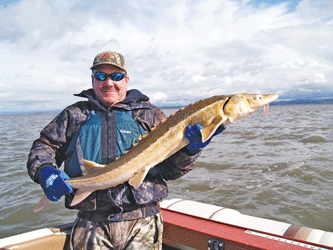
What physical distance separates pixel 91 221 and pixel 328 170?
9916mm

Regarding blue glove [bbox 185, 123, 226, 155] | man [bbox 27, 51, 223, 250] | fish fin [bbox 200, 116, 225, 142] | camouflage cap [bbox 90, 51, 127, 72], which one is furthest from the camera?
camouflage cap [bbox 90, 51, 127, 72]

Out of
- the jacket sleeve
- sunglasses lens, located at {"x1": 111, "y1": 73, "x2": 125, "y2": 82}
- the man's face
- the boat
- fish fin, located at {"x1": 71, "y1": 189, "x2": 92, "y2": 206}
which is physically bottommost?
the boat

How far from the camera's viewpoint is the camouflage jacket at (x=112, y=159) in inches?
107

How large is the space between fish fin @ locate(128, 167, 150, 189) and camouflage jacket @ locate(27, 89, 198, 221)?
0.46 ft

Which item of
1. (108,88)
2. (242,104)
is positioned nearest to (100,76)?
(108,88)

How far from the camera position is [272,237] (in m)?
3.12

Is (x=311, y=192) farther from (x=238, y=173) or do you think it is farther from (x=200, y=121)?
(x=200, y=121)

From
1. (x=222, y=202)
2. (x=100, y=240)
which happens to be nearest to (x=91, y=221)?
(x=100, y=240)

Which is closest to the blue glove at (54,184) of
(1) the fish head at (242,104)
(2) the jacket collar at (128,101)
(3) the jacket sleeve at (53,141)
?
(3) the jacket sleeve at (53,141)

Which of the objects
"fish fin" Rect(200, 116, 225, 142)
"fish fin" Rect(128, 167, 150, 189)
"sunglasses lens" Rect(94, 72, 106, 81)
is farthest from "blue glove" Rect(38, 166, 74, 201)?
"fish fin" Rect(200, 116, 225, 142)

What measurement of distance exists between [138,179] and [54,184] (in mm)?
843

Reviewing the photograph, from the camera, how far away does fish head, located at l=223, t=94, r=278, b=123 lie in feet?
8.55

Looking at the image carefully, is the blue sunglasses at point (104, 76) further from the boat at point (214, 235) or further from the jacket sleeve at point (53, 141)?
the boat at point (214, 235)

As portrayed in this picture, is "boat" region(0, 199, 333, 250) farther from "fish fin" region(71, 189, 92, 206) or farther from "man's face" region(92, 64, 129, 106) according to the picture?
"man's face" region(92, 64, 129, 106)
